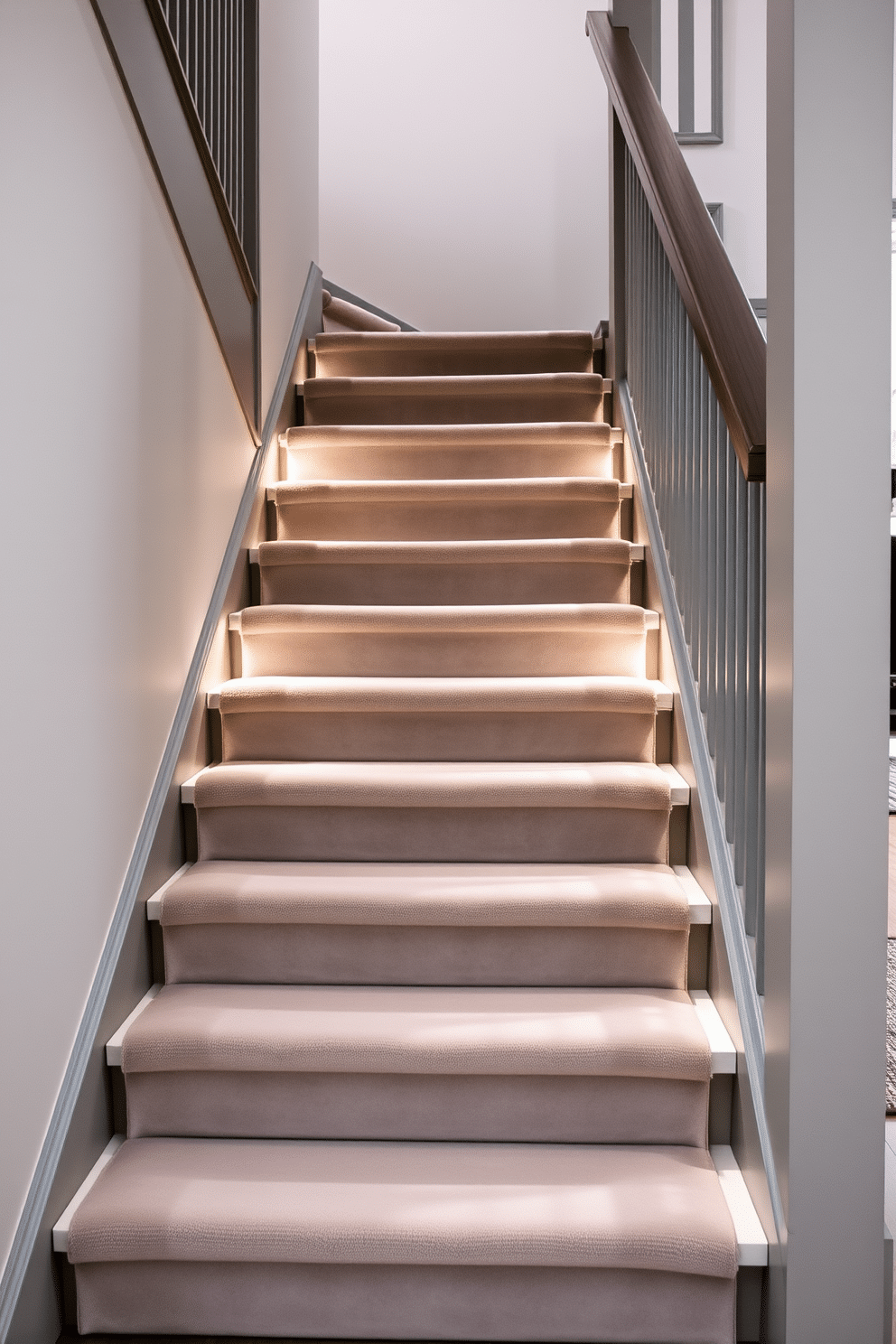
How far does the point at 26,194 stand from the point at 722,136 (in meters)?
4.26

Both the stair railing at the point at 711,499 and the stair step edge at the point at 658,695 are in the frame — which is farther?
the stair step edge at the point at 658,695

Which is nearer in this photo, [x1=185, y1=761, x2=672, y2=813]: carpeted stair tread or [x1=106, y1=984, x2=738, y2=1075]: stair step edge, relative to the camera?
[x1=106, y1=984, x2=738, y2=1075]: stair step edge

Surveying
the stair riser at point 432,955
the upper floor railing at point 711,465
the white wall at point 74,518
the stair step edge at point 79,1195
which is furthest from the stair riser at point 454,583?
the stair step edge at point 79,1195

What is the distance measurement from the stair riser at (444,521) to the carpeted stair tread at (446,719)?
63 cm

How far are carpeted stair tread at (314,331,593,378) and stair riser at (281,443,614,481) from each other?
1.90ft

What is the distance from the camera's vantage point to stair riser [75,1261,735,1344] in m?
1.36

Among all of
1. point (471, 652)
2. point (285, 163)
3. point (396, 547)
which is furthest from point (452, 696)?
point (285, 163)

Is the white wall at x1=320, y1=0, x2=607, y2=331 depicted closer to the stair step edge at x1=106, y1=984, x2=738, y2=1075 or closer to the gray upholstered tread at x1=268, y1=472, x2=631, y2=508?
the gray upholstered tread at x1=268, y1=472, x2=631, y2=508

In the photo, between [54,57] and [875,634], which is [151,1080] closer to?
[875,634]

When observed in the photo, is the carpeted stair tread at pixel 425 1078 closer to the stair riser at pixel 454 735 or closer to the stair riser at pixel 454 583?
the stair riser at pixel 454 735

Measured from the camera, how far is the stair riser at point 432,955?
68.4 inches

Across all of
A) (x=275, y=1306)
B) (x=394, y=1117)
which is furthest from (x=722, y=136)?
(x=275, y=1306)

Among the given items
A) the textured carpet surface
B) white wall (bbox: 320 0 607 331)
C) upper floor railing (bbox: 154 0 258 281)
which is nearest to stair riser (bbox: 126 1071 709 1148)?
the textured carpet surface

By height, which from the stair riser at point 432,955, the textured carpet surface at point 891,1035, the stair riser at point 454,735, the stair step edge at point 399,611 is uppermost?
the stair step edge at point 399,611
